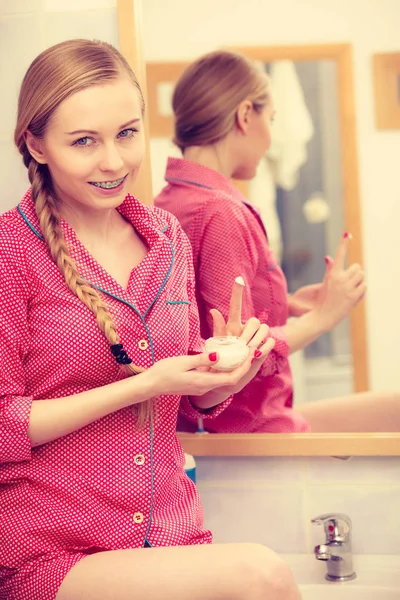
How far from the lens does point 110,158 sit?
1021 mm

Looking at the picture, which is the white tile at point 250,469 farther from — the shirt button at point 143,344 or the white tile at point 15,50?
the white tile at point 15,50

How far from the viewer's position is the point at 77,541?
1.04m

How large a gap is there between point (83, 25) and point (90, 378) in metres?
0.64

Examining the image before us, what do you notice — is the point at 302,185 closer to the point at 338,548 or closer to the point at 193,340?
the point at 193,340

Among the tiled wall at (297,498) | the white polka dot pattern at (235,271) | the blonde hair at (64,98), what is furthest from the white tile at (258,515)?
the blonde hair at (64,98)

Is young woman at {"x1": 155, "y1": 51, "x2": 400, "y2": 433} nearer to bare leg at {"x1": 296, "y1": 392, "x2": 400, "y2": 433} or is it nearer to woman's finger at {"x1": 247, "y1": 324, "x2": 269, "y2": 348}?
Result: bare leg at {"x1": 296, "y1": 392, "x2": 400, "y2": 433}

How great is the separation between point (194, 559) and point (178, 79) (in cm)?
87

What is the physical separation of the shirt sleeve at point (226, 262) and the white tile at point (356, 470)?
0.19 m

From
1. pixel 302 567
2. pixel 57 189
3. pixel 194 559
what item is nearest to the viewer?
pixel 194 559

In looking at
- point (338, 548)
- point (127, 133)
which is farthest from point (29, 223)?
A: point (338, 548)

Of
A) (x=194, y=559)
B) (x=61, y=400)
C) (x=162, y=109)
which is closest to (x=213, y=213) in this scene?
(x=162, y=109)

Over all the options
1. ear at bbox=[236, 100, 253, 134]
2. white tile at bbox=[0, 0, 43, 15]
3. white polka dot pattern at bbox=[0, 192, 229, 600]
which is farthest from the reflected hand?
white tile at bbox=[0, 0, 43, 15]

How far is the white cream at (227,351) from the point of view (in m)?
1.01

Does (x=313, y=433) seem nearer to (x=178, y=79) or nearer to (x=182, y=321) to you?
(x=182, y=321)
